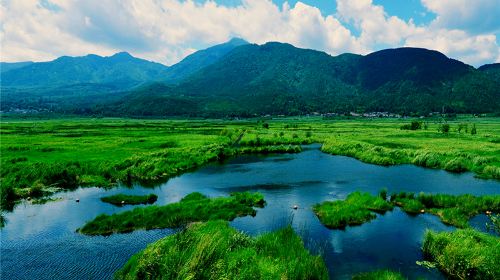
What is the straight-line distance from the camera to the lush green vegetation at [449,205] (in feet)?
124

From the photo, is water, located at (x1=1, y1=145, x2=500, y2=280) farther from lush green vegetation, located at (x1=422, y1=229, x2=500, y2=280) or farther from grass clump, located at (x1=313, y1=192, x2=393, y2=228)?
lush green vegetation, located at (x1=422, y1=229, x2=500, y2=280)

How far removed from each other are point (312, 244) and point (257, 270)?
35.7ft

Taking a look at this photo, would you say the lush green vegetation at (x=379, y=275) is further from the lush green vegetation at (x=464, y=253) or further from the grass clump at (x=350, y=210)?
the grass clump at (x=350, y=210)

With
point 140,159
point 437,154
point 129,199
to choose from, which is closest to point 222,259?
point 129,199

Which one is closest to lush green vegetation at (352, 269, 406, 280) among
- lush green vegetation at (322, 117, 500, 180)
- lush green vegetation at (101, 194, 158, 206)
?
Result: lush green vegetation at (101, 194, 158, 206)

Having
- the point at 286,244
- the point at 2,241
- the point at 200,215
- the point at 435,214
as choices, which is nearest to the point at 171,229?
the point at 200,215

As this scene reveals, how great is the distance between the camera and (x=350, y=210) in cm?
3916

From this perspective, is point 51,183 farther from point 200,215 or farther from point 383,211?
point 383,211

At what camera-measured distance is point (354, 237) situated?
111ft

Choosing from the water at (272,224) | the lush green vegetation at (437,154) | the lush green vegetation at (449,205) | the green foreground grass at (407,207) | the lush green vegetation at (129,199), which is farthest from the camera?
the lush green vegetation at (437,154)

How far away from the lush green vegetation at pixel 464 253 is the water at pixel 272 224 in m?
1.33

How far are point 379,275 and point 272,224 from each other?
14.1 meters

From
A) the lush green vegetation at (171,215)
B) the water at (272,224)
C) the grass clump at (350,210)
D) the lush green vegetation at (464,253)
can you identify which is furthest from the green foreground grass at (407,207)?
Result: the lush green vegetation at (171,215)

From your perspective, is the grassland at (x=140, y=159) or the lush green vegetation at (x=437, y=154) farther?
the lush green vegetation at (x=437, y=154)
